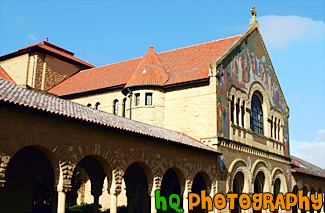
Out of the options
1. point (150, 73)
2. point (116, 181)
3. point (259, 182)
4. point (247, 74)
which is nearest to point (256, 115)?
point (247, 74)

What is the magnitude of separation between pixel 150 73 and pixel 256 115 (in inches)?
321

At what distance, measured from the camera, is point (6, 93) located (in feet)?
43.8

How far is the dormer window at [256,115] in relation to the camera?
92.8 feet

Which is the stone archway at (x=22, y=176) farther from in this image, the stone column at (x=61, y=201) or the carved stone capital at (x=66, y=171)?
the stone column at (x=61, y=201)

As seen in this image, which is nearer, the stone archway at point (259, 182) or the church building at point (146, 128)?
the church building at point (146, 128)

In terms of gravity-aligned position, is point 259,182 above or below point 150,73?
below

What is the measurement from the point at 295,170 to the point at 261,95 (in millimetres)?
7012

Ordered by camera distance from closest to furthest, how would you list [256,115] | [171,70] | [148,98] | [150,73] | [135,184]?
[135,184] → [148,98] → [150,73] → [171,70] → [256,115]

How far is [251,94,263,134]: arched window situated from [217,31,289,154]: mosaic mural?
1.35 metres

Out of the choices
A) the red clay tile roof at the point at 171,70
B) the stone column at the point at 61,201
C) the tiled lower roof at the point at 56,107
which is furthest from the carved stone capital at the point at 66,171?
the red clay tile roof at the point at 171,70

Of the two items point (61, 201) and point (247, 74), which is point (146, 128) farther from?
point (247, 74)

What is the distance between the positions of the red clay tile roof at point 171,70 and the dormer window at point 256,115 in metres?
4.52

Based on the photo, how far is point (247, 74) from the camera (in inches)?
1098

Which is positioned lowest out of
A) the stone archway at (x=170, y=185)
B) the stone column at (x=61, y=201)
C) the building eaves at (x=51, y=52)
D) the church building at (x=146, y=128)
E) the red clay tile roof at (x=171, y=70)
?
the stone column at (x=61, y=201)
